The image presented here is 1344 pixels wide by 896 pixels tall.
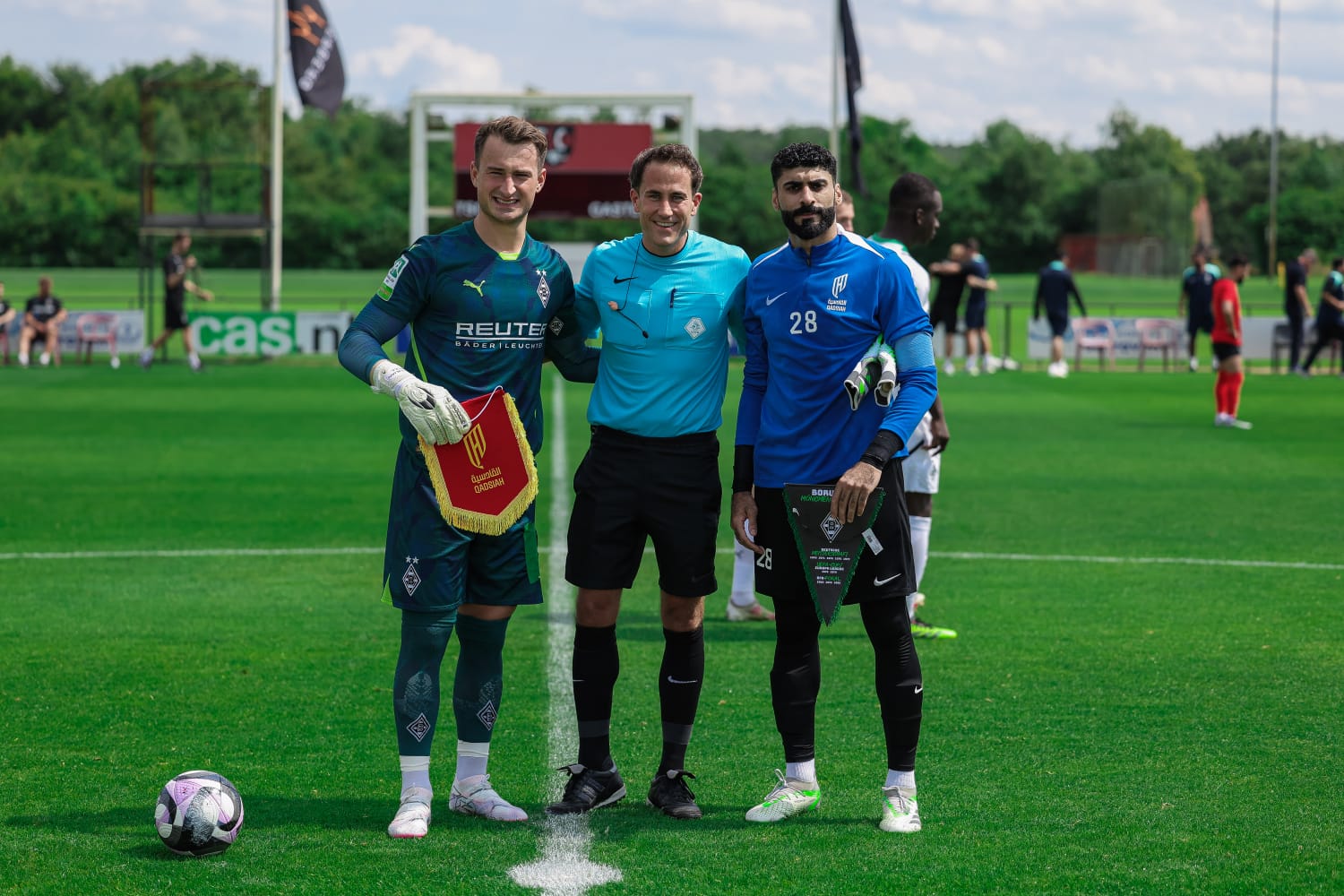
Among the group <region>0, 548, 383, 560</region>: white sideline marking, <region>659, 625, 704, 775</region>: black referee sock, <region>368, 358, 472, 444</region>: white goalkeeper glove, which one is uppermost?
<region>368, 358, 472, 444</region>: white goalkeeper glove

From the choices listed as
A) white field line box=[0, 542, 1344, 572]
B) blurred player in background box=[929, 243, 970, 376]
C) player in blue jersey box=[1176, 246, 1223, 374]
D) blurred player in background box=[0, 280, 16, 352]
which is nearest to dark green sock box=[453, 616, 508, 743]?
Answer: white field line box=[0, 542, 1344, 572]

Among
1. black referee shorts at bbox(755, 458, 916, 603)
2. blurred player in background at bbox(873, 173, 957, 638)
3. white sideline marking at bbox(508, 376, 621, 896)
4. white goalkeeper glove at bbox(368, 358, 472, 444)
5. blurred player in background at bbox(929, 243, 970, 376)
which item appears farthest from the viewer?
blurred player in background at bbox(929, 243, 970, 376)

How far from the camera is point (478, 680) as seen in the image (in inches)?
207

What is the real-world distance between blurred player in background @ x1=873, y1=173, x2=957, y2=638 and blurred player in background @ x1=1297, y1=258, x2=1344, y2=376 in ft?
74.4

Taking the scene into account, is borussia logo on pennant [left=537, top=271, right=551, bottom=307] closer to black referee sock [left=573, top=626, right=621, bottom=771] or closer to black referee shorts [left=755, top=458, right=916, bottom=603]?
black referee shorts [left=755, top=458, right=916, bottom=603]

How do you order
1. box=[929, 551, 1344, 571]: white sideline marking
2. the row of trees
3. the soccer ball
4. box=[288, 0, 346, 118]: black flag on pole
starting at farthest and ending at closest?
1. the row of trees
2. box=[288, 0, 346, 118]: black flag on pole
3. box=[929, 551, 1344, 571]: white sideline marking
4. the soccer ball

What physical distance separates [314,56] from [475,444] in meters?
28.7

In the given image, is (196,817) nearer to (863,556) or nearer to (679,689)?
(679,689)

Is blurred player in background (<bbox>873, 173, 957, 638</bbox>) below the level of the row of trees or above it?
below

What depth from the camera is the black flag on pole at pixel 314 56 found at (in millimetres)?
31547

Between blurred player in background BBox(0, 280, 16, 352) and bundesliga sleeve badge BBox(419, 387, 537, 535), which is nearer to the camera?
bundesliga sleeve badge BBox(419, 387, 537, 535)

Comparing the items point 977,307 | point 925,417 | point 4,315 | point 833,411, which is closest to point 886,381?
point 833,411

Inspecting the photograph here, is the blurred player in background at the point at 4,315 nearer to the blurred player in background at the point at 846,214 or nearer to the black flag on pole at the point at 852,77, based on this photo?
the black flag on pole at the point at 852,77

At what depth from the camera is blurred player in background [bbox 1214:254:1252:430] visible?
58.7 feet
